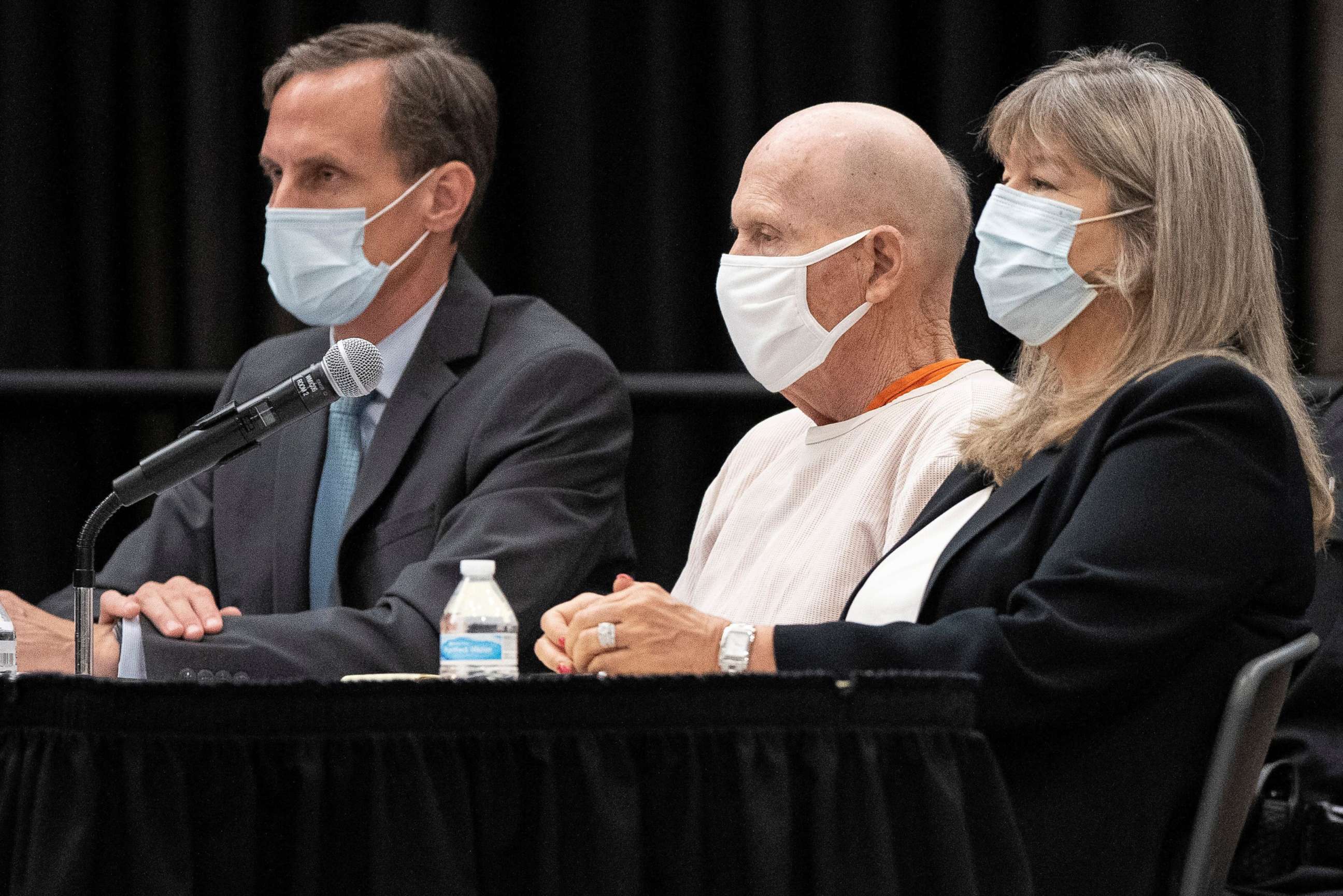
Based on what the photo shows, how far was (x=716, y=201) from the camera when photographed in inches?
121

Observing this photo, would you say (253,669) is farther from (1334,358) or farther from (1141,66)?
(1334,358)

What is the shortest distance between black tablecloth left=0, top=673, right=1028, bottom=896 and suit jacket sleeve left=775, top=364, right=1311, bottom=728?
1.19ft

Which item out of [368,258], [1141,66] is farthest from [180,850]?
[368,258]

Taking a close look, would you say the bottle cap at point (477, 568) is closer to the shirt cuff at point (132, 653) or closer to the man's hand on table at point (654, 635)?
the man's hand on table at point (654, 635)

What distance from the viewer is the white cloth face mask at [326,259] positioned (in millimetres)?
2672

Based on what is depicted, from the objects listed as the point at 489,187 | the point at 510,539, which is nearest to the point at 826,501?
the point at 510,539

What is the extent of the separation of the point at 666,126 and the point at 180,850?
2.18 meters

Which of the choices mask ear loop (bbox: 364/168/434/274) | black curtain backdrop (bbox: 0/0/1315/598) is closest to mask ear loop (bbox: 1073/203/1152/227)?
black curtain backdrop (bbox: 0/0/1315/598)

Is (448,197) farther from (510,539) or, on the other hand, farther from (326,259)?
(510,539)

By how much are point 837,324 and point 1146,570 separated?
2.70 feet

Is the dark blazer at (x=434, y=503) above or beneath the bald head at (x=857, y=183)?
beneath

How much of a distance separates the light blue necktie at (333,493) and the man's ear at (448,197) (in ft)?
1.12

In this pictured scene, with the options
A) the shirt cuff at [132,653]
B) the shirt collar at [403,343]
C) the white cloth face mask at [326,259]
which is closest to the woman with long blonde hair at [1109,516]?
the shirt cuff at [132,653]

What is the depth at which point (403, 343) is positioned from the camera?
270 cm
